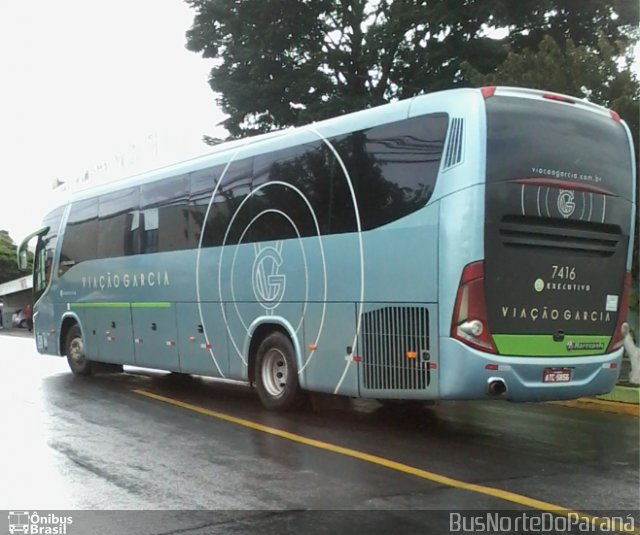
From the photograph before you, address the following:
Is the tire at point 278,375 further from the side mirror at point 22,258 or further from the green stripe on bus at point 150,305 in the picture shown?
the side mirror at point 22,258

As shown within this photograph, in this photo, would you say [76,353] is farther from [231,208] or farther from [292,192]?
[292,192]

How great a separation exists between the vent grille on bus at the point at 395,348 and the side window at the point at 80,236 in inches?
286

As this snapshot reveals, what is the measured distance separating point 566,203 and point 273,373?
14.3 ft

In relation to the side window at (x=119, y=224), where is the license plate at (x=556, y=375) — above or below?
below

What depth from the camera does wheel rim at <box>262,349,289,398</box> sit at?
9.52m

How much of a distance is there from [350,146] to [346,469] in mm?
3782

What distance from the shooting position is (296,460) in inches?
269

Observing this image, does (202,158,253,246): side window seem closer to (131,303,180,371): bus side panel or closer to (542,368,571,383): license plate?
(131,303,180,371): bus side panel

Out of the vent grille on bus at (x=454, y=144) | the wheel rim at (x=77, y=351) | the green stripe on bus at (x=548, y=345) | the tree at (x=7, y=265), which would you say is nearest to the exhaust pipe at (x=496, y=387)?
the green stripe on bus at (x=548, y=345)

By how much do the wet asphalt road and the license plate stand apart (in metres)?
0.71

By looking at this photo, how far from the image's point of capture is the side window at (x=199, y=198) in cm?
1063

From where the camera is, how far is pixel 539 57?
12875 mm

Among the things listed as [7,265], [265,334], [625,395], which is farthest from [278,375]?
[7,265]

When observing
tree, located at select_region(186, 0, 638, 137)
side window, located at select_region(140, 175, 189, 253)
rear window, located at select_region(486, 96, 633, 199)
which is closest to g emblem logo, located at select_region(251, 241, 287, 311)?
side window, located at select_region(140, 175, 189, 253)
